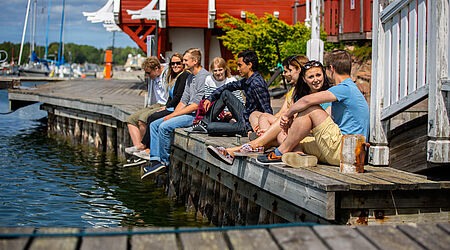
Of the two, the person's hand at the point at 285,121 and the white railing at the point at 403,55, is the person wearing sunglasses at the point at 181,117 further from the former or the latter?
the white railing at the point at 403,55

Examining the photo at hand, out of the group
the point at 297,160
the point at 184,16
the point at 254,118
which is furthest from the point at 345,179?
the point at 184,16

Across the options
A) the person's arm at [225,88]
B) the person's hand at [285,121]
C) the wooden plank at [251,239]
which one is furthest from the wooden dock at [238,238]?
the person's arm at [225,88]

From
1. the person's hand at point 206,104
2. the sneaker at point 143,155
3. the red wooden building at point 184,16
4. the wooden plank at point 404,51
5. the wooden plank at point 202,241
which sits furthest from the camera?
the red wooden building at point 184,16

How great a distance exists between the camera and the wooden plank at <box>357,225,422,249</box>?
118 inches

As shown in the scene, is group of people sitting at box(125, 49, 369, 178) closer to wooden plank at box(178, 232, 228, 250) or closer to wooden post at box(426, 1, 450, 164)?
wooden post at box(426, 1, 450, 164)

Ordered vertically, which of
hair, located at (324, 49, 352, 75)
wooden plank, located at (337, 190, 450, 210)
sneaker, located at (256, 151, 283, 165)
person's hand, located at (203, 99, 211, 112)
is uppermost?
hair, located at (324, 49, 352, 75)

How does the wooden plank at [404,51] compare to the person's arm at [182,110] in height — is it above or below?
above

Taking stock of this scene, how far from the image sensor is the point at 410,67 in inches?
191

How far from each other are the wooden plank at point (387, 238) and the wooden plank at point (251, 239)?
0.55 m

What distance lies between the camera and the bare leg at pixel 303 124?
5.07 meters

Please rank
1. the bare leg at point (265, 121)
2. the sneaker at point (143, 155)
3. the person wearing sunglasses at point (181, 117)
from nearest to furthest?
the bare leg at point (265, 121), the person wearing sunglasses at point (181, 117), the sneaker at point (143, 155)

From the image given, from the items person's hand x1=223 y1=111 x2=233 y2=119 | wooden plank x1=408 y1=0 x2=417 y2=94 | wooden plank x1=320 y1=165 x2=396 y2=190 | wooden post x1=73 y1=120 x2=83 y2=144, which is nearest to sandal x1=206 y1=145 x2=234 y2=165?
wooden plank x1=320 y1=165 x2=396 y2=190

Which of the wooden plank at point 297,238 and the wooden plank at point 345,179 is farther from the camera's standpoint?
the wooden plank at point 345,179

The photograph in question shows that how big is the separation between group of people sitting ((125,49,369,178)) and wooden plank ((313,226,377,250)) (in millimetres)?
1691
